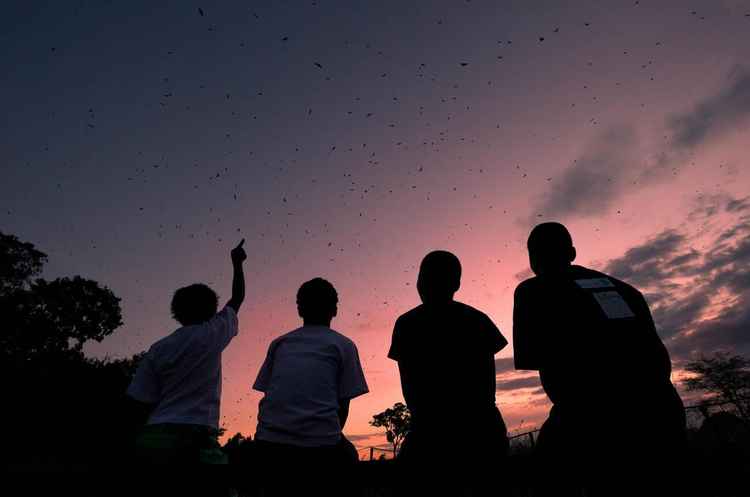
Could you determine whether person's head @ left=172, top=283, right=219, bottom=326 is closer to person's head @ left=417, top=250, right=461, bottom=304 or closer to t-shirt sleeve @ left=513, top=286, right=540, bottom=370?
person's head @ left=417, top=250, right=461, bottom=304

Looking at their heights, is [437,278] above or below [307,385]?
above

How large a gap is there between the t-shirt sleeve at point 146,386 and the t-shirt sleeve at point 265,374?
68 centimetres

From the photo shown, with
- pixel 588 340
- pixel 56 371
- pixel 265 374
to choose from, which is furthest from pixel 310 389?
pixel 56 371

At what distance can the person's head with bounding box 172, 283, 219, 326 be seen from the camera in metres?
3.41

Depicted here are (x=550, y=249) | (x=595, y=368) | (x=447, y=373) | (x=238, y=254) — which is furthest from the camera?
(x=238, y=254)

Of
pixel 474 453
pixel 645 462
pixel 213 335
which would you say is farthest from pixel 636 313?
pixel 213 335

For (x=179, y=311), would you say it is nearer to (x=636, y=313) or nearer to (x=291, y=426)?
(x=291, y=426)

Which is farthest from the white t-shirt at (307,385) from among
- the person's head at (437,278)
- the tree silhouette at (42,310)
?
the tree silhouette at (42,310)

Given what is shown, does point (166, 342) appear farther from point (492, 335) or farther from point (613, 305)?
point (613, 305)

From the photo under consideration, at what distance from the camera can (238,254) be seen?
3941 millimetres

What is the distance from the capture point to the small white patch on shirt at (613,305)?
2236 millimetres

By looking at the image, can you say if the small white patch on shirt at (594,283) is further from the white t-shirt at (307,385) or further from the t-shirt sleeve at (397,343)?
the white t-shirt at (307,385)

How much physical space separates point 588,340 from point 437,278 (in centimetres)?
99

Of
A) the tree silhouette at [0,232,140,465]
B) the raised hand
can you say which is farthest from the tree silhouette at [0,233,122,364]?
the raised hand
